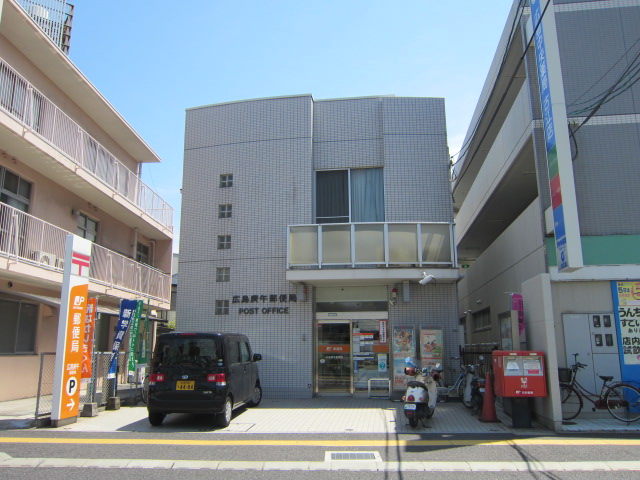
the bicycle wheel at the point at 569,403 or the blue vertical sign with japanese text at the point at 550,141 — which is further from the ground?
the blue vertical sign with japanese text at the point at 550,141

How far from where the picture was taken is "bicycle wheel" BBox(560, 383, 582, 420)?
10.3 meters

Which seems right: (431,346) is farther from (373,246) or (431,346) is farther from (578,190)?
(578,190)

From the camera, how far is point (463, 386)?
12953 mm

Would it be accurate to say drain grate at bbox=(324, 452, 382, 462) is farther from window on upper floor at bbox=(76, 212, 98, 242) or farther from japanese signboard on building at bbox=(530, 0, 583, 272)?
window on upper floor at bbox=(76, 212, 98, 242)

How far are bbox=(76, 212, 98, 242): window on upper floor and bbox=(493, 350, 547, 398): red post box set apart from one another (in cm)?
1416

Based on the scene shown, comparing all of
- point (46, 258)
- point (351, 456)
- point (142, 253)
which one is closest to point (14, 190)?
point (46, 258)

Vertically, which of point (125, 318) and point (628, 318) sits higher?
point (125, 318)

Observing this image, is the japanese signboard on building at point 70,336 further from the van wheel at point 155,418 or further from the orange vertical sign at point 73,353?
the van wheel at point 155,418

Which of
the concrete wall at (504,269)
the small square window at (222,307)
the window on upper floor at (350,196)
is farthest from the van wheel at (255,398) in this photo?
the concrete wall at (504,269)

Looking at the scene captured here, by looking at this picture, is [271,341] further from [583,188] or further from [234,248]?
[583,188]

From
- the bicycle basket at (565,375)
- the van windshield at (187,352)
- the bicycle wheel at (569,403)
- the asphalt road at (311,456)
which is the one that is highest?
the van windshield at (187,352)

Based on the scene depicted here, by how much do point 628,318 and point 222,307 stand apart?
10729mm

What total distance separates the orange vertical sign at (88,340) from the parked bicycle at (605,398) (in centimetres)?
1017

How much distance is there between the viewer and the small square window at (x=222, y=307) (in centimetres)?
1551
